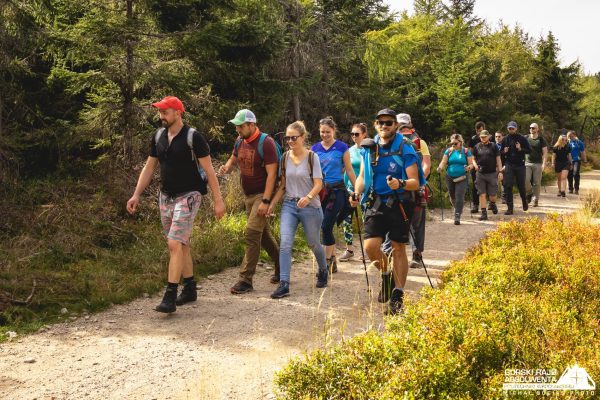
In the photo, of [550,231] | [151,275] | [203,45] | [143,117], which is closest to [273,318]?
[151,275]

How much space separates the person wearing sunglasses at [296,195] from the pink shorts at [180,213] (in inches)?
36.8

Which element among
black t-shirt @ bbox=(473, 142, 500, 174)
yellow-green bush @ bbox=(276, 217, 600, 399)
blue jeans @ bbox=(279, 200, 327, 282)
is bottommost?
yellow-green bush @ bbox=(276, 217, 600, 399)

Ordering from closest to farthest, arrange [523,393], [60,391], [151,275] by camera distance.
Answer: [523,393] → [60,391] → [151,275]

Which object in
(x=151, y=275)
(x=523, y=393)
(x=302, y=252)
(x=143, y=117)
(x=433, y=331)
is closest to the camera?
(x=523, y=393)

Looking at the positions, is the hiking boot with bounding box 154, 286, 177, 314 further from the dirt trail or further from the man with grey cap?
the man with grey cap

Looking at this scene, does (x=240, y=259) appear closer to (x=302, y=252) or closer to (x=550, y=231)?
(x=302, y=252)

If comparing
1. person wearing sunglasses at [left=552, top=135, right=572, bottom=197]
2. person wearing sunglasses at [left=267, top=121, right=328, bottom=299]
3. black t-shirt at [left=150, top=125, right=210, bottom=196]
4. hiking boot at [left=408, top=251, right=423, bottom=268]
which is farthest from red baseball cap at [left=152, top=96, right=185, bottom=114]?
person wearing sunglasses at [left=552, top=135, right=572, bottom=197]

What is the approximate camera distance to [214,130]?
11.3 m

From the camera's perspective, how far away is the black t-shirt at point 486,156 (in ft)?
37.2

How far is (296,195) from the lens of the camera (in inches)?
247

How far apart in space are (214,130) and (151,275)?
5152mm

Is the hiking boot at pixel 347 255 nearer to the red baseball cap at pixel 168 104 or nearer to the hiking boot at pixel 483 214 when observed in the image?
the red baseball cap at pixel 168 104

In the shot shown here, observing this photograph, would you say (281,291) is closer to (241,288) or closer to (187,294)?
(241,288)

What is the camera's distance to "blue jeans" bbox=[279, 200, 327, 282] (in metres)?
6.20
